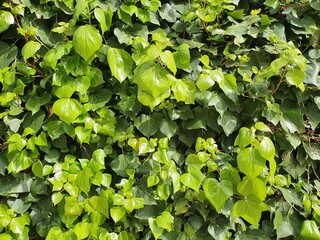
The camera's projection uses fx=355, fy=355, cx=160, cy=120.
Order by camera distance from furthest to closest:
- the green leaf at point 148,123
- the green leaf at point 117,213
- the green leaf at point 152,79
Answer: the green leaf at point 148,123
the green leaf at point 117,213
the green leaf at point 152,79

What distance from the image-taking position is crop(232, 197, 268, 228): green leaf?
5.11ft

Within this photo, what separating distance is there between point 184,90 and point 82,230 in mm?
759

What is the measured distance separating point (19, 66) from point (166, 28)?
0.71 metres

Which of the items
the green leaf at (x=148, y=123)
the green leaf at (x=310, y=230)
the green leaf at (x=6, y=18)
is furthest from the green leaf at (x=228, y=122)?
the green leaf at (x=6, y=18)

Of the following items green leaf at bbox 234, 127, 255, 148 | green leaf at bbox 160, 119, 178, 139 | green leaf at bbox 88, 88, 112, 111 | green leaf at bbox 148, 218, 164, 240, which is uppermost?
green leaf at bbox 234, 127, 255, 148

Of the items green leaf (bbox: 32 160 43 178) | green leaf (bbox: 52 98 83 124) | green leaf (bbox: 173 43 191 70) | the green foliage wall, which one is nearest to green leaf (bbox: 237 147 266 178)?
the green foliage wall

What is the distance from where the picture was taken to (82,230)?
5.11 ft

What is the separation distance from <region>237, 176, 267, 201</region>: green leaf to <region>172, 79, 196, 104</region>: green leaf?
42 cm

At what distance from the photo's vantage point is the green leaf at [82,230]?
1554mm

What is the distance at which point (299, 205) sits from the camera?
172cm

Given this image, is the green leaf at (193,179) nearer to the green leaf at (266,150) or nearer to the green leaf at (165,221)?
the green leaf at (165,221)

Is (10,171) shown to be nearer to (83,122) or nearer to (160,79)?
(83,122)

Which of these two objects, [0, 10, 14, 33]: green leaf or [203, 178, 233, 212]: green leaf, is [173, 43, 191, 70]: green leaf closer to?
[203, 178, 233, 212]: green leaf

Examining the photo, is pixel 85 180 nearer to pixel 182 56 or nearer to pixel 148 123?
pixel 148 123
